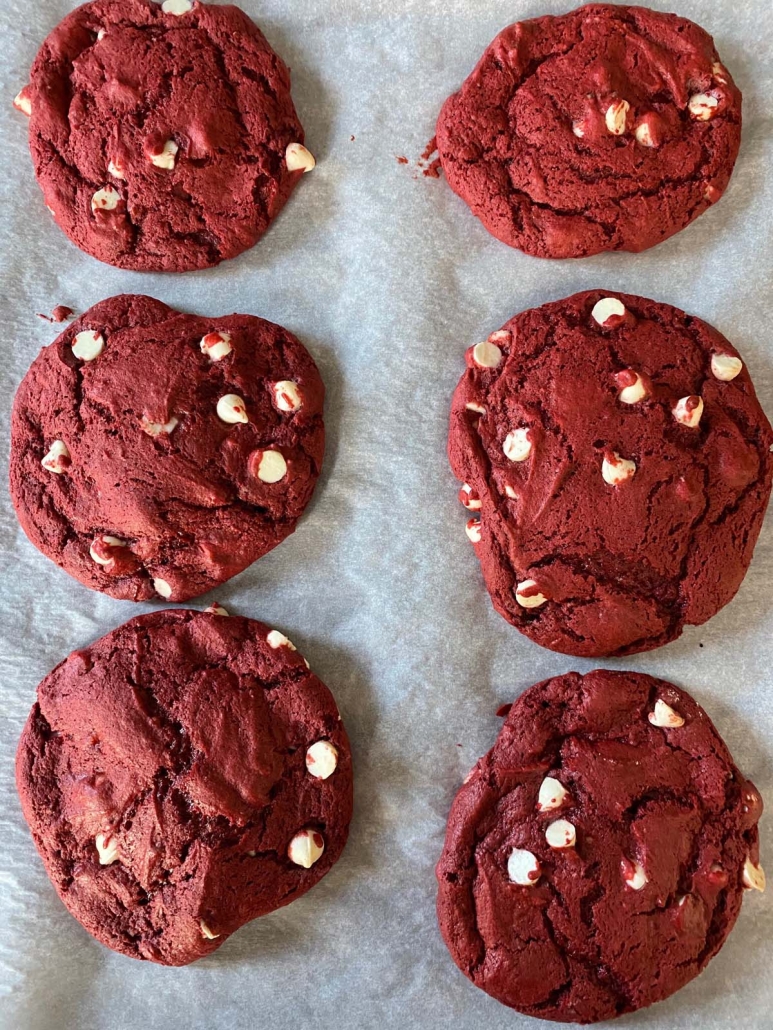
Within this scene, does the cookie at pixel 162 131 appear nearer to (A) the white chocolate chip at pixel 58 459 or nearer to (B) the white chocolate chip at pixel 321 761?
(A) the white chocolate chip at pixel 58 459

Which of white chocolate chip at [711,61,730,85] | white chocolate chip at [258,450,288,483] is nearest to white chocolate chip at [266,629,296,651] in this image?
white chocolate chip at [258,450,288,483]

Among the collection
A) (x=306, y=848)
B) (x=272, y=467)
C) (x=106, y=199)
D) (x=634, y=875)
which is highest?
(x=106, y=199)

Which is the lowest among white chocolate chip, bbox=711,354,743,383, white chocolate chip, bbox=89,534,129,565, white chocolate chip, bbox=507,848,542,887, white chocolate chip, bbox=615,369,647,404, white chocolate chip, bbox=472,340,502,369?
white chocolate chip, bbox=507,848,542,887

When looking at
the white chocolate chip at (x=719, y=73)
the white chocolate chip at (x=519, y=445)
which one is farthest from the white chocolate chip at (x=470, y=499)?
the white chocolate chip at (x=719, y=73)

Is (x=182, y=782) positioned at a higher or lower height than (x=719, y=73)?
lower

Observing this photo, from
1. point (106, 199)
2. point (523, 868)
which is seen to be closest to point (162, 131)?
point (106, 199)

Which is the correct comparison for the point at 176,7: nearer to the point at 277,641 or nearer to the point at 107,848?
the point at 277,641

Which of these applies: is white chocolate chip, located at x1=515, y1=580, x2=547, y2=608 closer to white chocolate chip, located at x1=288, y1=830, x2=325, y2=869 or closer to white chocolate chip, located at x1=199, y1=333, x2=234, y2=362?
white chocolate chip, located at x1=288, y1=830, x2=325, y2=869
